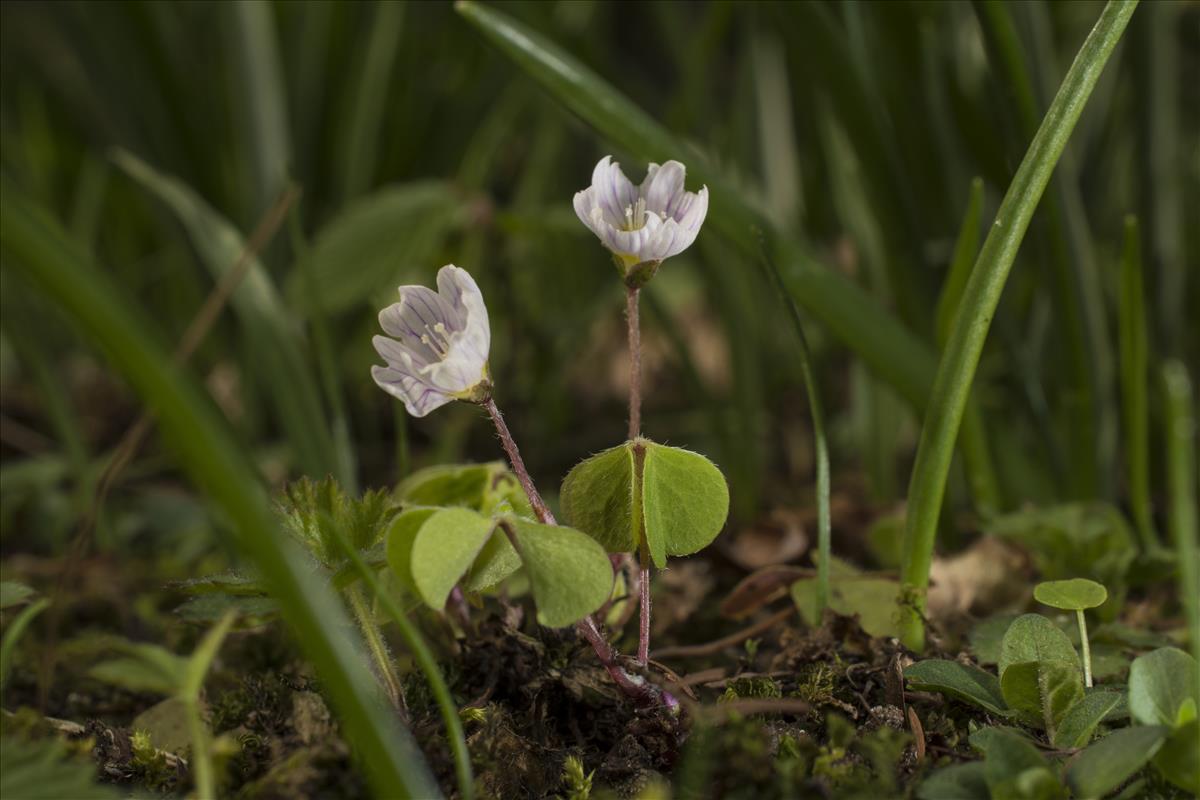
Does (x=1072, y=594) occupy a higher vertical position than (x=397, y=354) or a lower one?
lower

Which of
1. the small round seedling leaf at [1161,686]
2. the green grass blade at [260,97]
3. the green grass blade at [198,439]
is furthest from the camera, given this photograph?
the green grass blade at [260,97]

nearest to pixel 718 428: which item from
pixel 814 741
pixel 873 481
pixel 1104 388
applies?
pixel 873 481

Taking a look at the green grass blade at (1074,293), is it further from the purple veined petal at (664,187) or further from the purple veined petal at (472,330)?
the purple veined petal at (472,330)

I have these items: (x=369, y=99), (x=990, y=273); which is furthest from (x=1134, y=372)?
(x=369, y=99)

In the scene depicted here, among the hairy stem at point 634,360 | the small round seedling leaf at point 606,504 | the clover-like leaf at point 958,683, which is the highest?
the hairy stem at point 634,360

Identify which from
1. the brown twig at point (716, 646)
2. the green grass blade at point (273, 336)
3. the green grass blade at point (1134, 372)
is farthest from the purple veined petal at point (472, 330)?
the green grass blade at point (1134, 372)

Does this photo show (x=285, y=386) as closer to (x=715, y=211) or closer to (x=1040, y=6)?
(x=715, y=211)

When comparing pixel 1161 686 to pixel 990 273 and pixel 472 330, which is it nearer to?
pixel 990 273
